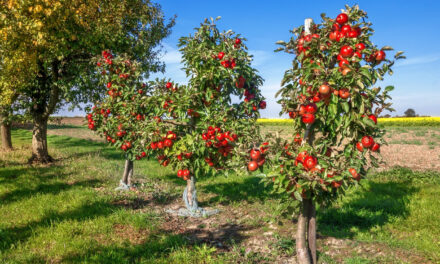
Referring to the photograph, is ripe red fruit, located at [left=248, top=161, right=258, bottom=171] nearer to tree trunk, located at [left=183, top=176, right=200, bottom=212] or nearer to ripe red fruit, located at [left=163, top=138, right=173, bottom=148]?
ripe red fruit, located at [left=163, top=138, right=173, bottom=148]

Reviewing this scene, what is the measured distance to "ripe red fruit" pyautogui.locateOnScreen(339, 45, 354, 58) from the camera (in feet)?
12.5

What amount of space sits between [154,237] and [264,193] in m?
4.29

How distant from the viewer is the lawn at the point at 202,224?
5227mm

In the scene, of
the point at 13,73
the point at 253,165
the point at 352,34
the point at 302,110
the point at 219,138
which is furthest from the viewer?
the point at 13,73

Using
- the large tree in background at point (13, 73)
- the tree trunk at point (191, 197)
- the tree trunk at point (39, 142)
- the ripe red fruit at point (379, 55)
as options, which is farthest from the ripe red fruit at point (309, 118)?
the tree trunk at point (39, 142)

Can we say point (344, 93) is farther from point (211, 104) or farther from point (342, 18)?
point (211, 104)

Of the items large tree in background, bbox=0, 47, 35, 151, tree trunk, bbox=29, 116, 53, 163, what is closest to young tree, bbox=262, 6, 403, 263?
large tree in background, bbox=0, 47, 35, 151

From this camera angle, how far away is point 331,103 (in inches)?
153

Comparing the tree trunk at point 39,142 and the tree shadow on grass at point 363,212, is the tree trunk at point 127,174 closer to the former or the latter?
the tree shadow on grass at point 363,212

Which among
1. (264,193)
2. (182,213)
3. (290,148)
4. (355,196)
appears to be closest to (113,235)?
(182,213)

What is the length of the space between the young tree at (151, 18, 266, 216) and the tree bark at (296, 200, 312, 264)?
6.07 ft

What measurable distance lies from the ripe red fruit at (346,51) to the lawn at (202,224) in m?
2.48

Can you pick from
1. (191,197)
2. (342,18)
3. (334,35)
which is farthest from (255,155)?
(191,197)

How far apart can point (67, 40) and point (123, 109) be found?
5.52 meters
